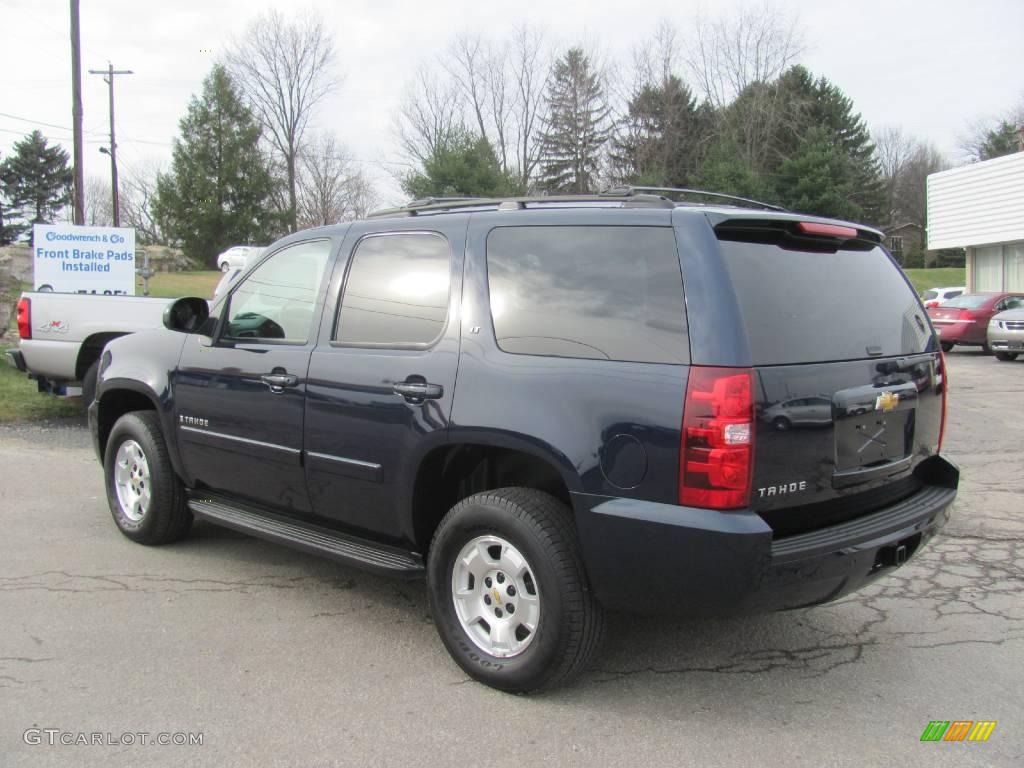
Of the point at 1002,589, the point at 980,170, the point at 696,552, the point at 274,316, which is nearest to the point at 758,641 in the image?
the point at 696,552

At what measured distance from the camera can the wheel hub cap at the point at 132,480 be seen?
523 centimetres

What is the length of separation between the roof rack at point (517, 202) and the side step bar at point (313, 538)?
1600 millimetres

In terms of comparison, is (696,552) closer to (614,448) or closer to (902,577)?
(614,448)

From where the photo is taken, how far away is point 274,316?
4551mm

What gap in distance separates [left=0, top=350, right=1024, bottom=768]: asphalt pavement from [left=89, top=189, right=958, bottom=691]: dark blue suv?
1.21 ft

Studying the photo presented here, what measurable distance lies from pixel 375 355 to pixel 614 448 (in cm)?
134

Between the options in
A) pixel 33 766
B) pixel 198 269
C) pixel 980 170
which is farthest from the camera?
pixel 198 269

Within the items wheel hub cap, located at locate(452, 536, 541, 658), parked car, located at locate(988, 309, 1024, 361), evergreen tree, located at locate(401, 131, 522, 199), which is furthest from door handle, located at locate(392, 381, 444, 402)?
evergreen tree, located at locate(401, 131, 522, 199)

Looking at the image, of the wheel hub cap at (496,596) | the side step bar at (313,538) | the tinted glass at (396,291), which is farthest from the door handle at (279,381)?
the wheel hub cap at (496,596)

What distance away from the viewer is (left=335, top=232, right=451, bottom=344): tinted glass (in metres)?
3.84

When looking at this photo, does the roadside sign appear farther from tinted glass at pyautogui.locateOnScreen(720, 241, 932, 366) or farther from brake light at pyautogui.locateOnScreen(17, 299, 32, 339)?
tinted glass at pyautogui.locateOnScreen(720, 241, 932, 366)

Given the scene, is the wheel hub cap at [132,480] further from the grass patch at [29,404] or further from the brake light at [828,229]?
the grass patch at [29,404]

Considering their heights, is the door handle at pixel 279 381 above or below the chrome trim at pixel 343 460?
above

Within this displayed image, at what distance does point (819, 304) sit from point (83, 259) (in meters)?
13.1
